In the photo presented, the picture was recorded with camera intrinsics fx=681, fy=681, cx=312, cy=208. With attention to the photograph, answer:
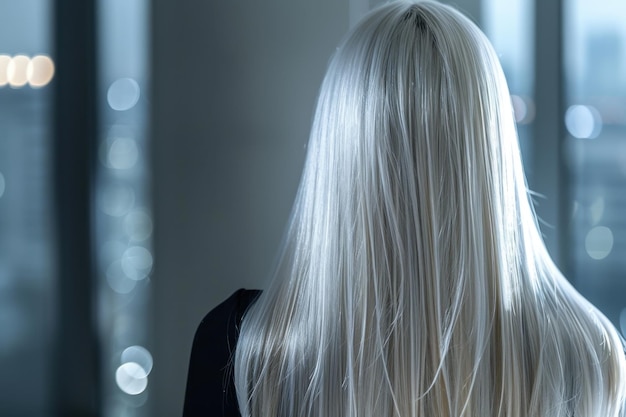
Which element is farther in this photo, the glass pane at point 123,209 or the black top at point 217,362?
the glass pane at point 123,209

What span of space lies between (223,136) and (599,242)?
616 millimetres

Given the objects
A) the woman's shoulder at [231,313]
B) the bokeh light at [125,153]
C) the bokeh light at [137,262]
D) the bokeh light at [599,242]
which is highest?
the bokeh light at [125,153]

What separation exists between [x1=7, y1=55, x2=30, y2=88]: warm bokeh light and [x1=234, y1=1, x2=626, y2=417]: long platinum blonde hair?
515mm

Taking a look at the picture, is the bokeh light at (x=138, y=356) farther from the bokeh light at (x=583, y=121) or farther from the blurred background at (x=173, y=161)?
the bokeh light at (x=583, y=121)

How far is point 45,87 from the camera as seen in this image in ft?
3.32

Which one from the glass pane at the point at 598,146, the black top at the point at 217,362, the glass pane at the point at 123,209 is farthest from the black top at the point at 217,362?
the glass pane at the point at 598,146

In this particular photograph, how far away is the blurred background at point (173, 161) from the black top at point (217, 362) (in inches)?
7.5

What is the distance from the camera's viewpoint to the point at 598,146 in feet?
3.52

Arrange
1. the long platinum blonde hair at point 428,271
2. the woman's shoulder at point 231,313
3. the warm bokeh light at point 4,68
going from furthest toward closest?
the warm bokeh light at point 4,68, the woman's shoulder at point 231,313, the long platinum blonde hair at point 428,271

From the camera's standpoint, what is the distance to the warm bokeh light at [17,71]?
3.28ft

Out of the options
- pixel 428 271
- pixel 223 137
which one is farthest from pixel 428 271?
pixel 223 137

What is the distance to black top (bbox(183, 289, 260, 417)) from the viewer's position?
861mm

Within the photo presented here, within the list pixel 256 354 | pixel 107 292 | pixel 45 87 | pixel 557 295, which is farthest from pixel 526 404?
pixel 45 87

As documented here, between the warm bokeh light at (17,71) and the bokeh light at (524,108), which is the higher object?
the warm bokeh light at (17,71)
